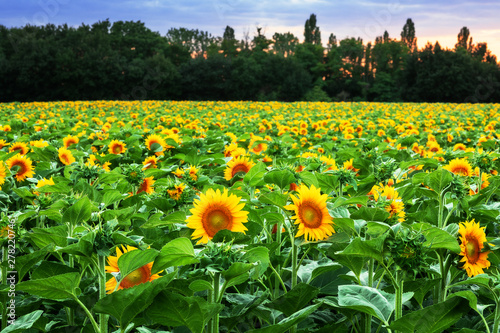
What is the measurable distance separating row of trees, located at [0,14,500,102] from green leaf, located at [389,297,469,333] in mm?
41174

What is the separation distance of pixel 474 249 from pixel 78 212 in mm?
1436

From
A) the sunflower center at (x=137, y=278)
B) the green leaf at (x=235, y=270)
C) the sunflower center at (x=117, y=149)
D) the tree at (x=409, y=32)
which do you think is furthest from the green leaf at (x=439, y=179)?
the tree at (x=409, y=32)

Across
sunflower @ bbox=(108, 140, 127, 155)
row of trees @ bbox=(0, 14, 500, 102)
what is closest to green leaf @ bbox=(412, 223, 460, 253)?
sunflower @ bbox=(108, 140, 127, 155)

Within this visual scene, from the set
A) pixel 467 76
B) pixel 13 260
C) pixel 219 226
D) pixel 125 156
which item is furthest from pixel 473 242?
pixel 467 76

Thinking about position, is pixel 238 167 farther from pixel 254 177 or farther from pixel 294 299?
pixel 294 299

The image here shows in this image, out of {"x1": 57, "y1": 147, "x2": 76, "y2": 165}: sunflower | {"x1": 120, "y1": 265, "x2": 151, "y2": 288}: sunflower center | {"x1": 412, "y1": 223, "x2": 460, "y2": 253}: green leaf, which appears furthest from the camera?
{"x1": 57, "y1": 147, "x2": 76, "y2": 165}: sunflower

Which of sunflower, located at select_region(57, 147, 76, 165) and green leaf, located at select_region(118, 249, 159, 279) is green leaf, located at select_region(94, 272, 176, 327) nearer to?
green leaf, located at select_region(118, 249, 159, 279)

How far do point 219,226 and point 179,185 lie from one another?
22.7 inches

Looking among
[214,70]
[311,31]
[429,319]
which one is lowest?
[429,319]

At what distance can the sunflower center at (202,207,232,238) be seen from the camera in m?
1.53

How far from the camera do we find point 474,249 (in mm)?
1470

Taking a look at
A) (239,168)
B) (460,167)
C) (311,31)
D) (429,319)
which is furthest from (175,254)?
(311,31)

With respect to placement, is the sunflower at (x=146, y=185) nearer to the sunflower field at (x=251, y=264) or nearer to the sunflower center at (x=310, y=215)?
the sunflower field at (x=251, y=264)

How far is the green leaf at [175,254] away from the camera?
1.17 m
